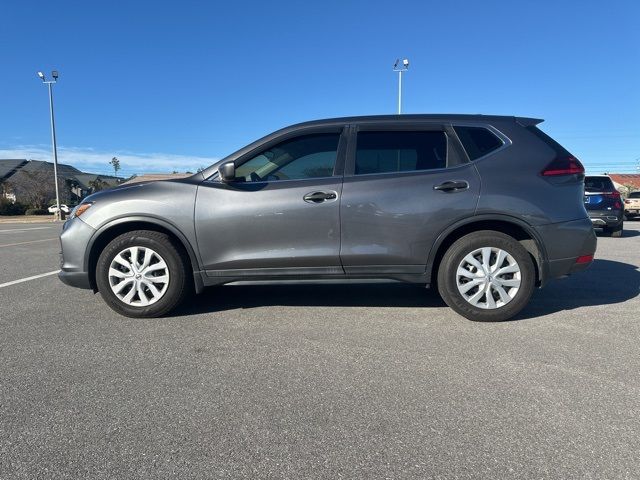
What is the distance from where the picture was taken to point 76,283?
3941 mm

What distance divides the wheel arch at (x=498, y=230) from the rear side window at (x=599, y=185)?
29.7 feet

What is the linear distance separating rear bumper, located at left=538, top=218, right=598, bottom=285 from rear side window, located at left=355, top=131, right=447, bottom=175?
3.75 feet

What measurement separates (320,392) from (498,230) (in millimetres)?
2362

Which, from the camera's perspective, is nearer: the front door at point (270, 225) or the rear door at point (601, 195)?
the front door at point (270, 225)

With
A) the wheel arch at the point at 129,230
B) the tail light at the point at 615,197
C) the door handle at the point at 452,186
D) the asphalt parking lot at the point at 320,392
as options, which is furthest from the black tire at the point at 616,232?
the wheel arch at the point at 129,230

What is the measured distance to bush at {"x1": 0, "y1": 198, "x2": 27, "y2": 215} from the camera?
41688 mm

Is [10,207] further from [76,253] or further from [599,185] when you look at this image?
[599,185]

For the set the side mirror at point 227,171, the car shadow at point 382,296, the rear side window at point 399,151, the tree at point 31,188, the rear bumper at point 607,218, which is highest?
the tree at point 31,188

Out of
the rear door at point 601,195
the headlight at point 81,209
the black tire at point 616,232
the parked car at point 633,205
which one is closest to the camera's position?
the headlight at point 81,209

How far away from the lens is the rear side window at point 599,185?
36.8 ft

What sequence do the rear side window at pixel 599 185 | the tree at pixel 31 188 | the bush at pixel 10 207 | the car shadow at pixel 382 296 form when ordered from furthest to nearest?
the tree at pixel 31 188
the bush at pixel 10 207
the rear side window at pixel 599 185
the car shadow at pixel 382 296

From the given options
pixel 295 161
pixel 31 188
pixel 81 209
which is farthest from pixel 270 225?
pixel 31 188

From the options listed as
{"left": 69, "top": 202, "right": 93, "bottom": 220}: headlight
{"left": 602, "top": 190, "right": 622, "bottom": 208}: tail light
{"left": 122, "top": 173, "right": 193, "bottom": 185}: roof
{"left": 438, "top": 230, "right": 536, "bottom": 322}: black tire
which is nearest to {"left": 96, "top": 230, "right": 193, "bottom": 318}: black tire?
{"left": 69, "top": 202, "right": 93, "bottom": 220}: headlight

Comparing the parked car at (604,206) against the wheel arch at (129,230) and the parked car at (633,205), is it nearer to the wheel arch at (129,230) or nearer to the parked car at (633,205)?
the parked car at (633,205)
